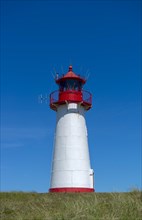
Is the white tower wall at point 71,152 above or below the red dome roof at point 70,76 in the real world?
below

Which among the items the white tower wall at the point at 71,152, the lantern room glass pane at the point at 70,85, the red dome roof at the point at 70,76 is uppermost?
the red dome roof at the point at 70,76

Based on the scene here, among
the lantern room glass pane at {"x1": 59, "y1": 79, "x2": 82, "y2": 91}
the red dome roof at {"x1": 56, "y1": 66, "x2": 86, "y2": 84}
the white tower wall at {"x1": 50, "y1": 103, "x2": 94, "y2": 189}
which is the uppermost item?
the red dome roof at {"x1": 56, "y1": 66, "x2": 86, "y2": 84}

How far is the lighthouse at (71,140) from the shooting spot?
79.4ft

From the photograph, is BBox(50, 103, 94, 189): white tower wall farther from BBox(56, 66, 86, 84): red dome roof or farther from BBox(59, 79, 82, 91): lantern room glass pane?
BBox(56, 66, 86, 84): red dome roof

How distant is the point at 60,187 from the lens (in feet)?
78.9

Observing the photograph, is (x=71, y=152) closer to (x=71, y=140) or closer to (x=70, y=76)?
(x=71, y=140)

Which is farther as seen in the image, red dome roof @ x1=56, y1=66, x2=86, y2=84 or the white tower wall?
red dome roof @ x1=56, y1=66, x2=86, y2=84

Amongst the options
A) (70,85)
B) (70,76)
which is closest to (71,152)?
(70,85)

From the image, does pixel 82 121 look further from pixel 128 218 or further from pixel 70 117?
pixel 128 218

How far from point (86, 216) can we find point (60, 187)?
50.9 ft

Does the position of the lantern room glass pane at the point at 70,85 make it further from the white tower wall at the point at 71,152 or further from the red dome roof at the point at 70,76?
the white tower wall at the point at 71,152

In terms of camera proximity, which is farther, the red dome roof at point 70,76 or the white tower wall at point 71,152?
the red dome roof at point 70,76

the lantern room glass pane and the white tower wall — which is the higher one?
the lantern room glass pane

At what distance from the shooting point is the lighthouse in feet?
79.4
